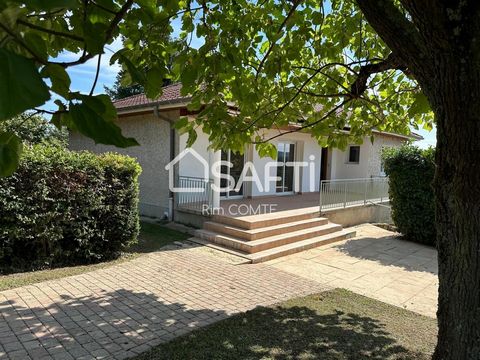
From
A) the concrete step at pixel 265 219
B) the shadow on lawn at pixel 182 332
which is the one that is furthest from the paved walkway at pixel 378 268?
the shadow on lawn at pixel 182 332

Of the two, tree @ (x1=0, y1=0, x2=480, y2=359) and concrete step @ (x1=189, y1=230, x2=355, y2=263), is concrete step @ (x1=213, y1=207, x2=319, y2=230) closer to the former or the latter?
concrete step @ (x1=189, y1=230, x2=355, y2=263)

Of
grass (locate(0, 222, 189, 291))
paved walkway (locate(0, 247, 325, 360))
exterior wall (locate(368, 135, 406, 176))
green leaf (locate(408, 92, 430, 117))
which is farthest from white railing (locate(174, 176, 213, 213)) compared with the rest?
exterior wall (locate(368, 135, 406, 176))

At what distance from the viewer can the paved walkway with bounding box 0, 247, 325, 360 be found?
4.16 metres

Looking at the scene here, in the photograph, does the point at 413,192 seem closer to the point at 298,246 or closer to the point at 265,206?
the point at 298,246

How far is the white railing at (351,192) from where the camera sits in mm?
12164

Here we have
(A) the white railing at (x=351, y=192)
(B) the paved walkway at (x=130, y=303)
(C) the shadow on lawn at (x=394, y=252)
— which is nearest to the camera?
(B) the paved walkway at (x=130, y=303)

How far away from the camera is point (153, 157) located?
1210cm

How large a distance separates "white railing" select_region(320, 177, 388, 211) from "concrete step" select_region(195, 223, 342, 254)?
1.56 meters

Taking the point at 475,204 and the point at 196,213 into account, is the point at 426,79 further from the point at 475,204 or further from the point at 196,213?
the point at 196,213

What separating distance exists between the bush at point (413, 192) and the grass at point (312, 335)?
590 cm

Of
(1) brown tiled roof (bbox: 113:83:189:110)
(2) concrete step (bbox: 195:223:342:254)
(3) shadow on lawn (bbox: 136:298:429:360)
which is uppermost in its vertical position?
(1) brown tiled roof (bbox: 113:83:189:110)

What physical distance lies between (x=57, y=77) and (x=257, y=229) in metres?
8.81

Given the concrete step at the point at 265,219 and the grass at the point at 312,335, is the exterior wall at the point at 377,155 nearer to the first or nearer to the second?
the concrete step at the point at 265,219

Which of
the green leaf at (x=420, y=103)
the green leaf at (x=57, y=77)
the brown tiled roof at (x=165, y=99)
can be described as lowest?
the green leaf at (x=57, y=77)
